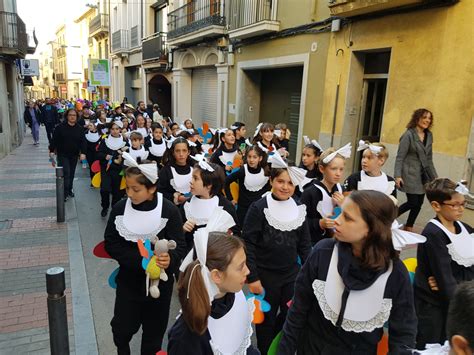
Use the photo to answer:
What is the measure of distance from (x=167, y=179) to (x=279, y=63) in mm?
7579

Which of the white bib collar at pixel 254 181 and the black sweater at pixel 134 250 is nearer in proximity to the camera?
the black sweater at pixel 134 250

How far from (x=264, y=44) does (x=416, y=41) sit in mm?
5519

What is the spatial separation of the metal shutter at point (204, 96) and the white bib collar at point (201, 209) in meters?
12.2

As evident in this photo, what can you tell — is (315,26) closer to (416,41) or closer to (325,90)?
(325,90)

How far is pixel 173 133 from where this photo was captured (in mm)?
9195

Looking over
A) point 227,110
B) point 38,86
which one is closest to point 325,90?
point 227,110

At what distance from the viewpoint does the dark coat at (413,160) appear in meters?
5.49

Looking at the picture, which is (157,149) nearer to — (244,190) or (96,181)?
(96,181)

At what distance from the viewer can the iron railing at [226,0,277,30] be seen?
1131 centimetres

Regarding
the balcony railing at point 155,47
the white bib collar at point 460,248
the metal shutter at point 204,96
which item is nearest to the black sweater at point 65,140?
the white bib collar at point 460,248

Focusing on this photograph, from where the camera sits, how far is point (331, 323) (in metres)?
1.88

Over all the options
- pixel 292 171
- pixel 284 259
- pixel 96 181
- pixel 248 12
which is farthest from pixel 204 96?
pixel 284 259

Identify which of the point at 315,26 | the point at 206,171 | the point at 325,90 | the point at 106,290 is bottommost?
the point at 106,290

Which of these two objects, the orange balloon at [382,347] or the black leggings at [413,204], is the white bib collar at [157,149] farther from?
the orange balloon at [382,347]
